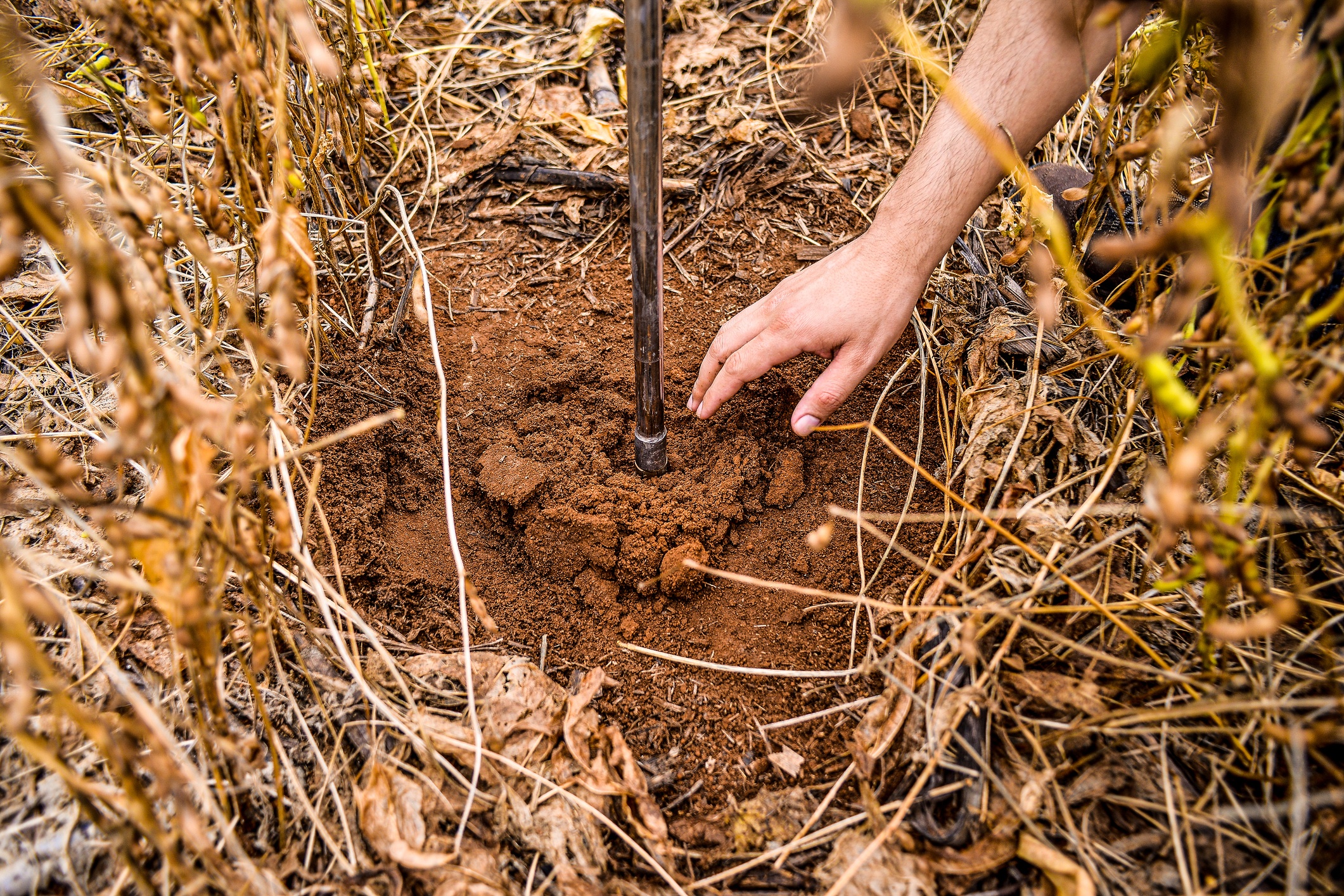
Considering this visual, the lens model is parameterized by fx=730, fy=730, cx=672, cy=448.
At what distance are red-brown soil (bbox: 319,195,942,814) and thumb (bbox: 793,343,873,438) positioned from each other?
19cm

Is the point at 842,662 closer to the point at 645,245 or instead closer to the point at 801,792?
the point at 801,792

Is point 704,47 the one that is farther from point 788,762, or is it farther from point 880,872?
point 880,872

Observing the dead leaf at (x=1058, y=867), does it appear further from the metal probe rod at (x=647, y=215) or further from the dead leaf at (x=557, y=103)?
the dead leaf at (x=557, y=103)

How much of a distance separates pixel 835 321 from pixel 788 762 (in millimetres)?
940

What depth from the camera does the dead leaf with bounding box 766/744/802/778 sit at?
141cm

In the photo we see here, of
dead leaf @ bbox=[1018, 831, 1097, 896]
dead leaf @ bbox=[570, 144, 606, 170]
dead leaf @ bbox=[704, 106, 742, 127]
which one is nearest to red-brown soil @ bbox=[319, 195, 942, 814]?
dead leaf @ bbox=[1018, 831, 1097, 896]

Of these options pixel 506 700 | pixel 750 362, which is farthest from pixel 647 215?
pixel 506 700

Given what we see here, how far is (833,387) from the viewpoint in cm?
169

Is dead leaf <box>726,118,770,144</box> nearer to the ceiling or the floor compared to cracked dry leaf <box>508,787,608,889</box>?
nearer to the ceiling

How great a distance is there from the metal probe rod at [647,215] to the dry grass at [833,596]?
0.41 metres

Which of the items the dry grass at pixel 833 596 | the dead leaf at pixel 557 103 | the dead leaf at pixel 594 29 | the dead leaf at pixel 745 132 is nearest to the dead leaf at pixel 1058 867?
the dry grass at pixel 833 596

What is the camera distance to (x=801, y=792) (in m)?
1.36

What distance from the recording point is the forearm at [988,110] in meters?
1.53

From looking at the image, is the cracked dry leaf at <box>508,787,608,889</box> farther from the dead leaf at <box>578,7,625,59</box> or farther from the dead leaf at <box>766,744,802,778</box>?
the dead leaf at <box>578,7,625,59</box>
